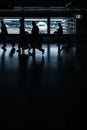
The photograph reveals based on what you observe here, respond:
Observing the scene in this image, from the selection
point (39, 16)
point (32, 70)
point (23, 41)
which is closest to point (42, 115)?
point (32, 70)

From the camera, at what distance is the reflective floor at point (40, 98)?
509cm

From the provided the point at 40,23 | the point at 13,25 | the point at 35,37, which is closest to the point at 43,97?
the point at 35,37

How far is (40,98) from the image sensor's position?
677 cm

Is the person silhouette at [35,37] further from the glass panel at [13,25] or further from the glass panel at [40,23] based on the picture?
the glass panel at [13,25]

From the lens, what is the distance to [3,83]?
8625 millimetres

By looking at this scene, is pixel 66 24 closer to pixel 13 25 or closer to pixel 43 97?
pixel 13 25

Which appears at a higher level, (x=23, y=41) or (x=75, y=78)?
(x=23, y=41)

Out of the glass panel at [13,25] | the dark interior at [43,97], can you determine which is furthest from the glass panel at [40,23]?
the dark interior at [43,97]

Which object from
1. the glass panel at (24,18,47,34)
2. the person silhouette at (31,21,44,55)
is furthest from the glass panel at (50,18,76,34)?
the person silhouette at (31,21,44,55)

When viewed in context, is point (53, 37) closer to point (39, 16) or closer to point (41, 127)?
point (39, 16)

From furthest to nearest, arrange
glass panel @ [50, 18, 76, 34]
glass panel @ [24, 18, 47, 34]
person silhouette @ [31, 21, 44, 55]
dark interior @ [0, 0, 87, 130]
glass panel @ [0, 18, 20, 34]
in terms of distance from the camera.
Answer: glass panel @ [0, 18, 20, 34] < glass panel @ [24, 18, 47, 34] < glass panel @ [50, 18, 76, 34] < person silhouette @ [31, 21, 44, 55] < dark interior @ [0, 0, 87, 130]

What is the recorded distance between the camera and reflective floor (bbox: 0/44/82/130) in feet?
16.7

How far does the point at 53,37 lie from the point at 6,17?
5.14 m

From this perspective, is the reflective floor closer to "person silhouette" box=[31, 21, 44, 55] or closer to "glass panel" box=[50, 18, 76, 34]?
"person silhouette" box=[31, 21, 44, 55]
